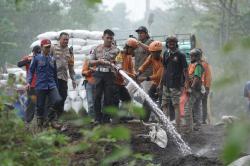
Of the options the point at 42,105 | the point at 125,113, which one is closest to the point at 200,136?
the point at 42,105

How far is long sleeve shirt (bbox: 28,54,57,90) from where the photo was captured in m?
8.09

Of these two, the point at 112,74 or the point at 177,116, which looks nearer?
the point at 112,74

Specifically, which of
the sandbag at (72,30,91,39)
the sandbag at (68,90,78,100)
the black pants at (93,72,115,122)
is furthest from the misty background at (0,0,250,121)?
the black pants at (93,72,115,122)

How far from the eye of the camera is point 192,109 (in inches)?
390

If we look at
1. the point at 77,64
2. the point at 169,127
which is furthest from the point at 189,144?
the point at 77,64

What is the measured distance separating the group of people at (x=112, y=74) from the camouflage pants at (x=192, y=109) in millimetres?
17

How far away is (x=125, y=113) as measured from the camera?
1633mm

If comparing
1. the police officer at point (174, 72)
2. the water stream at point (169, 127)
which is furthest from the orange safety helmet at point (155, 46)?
the water stream at point (169, 127)

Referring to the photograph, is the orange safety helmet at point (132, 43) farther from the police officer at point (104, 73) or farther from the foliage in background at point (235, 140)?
the foliage in background at point (235, 140)

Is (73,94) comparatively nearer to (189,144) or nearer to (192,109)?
(192,109)

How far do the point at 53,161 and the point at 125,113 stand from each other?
2216 mm

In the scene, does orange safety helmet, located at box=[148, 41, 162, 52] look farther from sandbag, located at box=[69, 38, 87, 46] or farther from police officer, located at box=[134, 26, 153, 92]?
sandbag, located at box=[69, 38, 87, 46]

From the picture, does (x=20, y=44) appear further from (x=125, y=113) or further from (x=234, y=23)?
(x=125, y=113)

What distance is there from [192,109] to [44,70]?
119 inches
